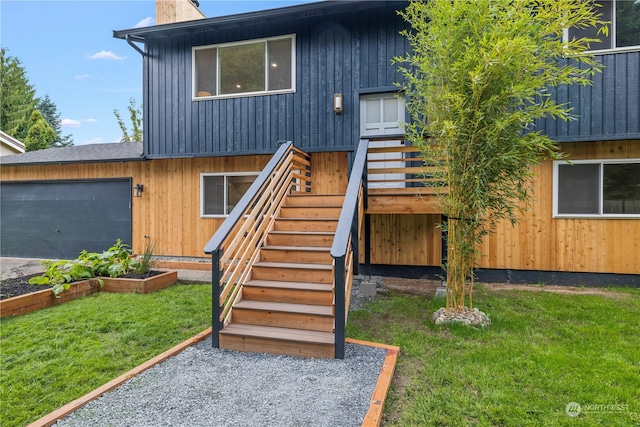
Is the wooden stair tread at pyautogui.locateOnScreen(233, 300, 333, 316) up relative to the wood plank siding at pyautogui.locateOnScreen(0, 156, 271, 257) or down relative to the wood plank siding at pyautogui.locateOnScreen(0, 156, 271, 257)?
down

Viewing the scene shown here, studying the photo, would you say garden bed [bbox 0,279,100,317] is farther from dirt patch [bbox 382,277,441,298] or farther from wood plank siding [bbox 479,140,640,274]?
wood plank siding [bbox 479,140,640,274]

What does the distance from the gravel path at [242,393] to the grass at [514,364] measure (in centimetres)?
31

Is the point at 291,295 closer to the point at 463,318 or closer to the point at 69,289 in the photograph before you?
the point at 463,318

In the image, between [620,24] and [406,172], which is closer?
[406,172]

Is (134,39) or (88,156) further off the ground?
(134,39)

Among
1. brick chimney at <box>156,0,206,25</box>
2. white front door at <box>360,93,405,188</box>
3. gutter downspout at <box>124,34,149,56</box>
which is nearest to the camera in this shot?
white front door at <box>360,93,405,188</box>

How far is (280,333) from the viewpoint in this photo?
9.77ft

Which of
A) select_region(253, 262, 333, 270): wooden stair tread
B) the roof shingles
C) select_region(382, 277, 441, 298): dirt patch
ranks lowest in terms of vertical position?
select_region(382, 277, 441, 298): dirt patch

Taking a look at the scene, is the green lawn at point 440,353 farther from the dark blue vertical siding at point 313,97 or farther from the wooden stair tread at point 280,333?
the dark blue vertical siding at point 313,97

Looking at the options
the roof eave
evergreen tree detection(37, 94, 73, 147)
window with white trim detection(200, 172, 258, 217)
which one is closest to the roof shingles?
window with white trim detection(200, 172, 258, 217)

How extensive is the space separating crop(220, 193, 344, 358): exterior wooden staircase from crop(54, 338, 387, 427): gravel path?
0.42 ft

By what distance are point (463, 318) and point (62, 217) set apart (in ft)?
30.6

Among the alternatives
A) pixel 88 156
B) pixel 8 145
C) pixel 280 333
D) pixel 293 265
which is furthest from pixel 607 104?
pixel 8 145

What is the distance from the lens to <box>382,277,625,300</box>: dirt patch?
4.93 m
